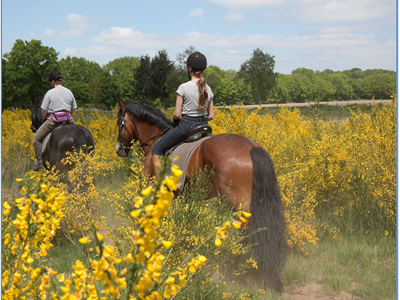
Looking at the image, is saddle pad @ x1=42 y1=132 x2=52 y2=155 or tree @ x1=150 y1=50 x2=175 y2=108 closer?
saddle pad @ x1=42 y1=132 x2=52 y2=155

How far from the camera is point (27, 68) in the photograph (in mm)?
49250

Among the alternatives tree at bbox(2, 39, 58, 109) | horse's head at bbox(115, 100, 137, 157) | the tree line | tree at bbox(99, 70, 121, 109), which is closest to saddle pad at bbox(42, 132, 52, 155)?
horse's head at bbox(115, 100, 137, 157)

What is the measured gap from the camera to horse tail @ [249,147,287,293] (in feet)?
12.5

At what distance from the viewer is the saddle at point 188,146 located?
14.8 feet

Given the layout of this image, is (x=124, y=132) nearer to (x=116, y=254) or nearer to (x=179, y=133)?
(x=179, y=133)

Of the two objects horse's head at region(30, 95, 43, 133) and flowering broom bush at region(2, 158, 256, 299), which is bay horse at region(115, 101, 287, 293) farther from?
horse's head at region(30, 95, 43, 133)

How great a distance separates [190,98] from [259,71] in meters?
56.7

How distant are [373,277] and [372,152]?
1876 mm

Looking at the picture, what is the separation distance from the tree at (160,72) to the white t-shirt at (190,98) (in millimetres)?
53230

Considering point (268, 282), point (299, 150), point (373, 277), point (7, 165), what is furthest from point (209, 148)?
point (7, 165)

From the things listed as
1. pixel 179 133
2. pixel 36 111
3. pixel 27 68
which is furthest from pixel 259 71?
pixel 179 133

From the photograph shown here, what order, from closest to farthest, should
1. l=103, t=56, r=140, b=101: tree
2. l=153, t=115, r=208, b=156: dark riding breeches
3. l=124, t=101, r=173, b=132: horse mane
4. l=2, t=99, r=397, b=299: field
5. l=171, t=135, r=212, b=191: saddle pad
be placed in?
l=2, t=99, r=397, b=299: field, l=171, t=135, r=212, b=191: saddle pad, l=153, t=115, r=208, b=156: dark riding breeches, l=124, t=101, r=173, b=132: horse mane, l=103, t=56, r=140, b=101: tree

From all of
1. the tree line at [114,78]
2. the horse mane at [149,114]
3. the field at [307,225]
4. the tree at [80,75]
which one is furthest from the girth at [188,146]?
the tree at [80,75]

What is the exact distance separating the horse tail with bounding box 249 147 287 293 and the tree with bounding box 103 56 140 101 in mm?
67436
